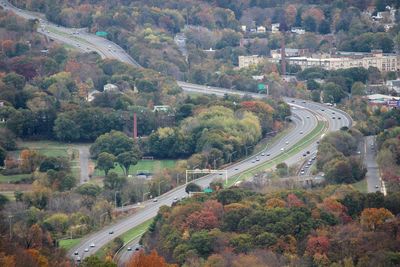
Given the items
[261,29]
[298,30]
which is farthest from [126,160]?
[261,29]

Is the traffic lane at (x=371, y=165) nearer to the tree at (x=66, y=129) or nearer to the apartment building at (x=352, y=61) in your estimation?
the tree at (x=66, y=129)

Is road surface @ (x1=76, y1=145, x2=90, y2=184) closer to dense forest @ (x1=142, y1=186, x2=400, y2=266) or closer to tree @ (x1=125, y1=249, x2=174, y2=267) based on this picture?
dense forest @ (x1=142, y1=186, x2=400, y2=266)

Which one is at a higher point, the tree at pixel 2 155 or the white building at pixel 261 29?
the white building at pixel 261 29

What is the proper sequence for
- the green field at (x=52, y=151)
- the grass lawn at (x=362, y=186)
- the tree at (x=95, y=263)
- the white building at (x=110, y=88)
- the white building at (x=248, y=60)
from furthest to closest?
the white building at (x=248, y=60)
the white building at (x=110, y=88)
the green field at (x=52, y=151)
the grass lawn at (x=362, y=186)
the tree at (x=95, y=263)

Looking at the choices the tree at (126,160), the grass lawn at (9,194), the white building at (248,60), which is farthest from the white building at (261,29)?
the grass lawn at (9,194)

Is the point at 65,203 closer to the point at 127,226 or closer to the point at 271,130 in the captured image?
the point at 127,226

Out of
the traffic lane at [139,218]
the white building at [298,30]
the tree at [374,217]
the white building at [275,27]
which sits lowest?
the traffic lane at [139,218]

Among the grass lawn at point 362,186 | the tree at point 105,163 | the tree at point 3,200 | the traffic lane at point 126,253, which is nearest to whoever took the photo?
the traffic lane at point 126,253

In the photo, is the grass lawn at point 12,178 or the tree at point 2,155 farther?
the tree at point 2,155
